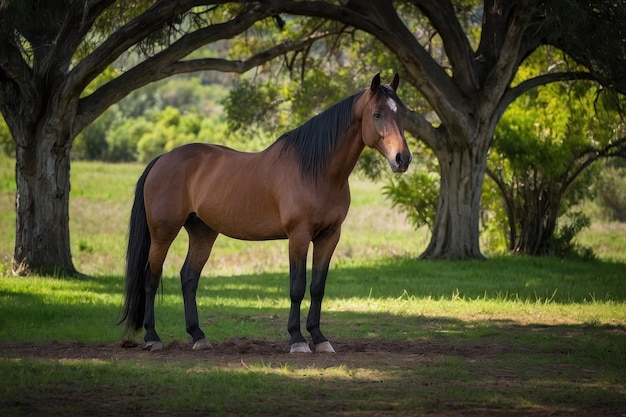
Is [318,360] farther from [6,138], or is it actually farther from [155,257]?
[6,138]

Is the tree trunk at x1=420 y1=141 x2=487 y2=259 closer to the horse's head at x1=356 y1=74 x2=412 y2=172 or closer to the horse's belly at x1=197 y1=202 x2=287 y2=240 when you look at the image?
the horse's belly at x1=197 y1=202 x2=287 y2=240

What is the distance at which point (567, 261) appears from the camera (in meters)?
19.8

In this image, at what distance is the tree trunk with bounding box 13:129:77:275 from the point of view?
51.9ft

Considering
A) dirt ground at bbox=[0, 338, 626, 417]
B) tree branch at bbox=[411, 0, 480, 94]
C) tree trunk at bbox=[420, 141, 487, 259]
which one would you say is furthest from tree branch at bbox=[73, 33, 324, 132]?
dirt ground at bbox=[0, 338, 626, 417]

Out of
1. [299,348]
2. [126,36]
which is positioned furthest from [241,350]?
[126,36]

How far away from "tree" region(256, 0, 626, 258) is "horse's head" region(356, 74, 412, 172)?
798cm

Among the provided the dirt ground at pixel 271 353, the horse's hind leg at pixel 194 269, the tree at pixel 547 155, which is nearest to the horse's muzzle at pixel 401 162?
the dirt ground at pixel 271 353

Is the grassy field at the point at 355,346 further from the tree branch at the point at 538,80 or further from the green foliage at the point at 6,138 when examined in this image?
the green foliage at the point at 6,138

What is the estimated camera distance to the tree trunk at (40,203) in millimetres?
15820

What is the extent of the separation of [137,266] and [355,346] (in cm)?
242

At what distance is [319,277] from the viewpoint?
9.04 meters

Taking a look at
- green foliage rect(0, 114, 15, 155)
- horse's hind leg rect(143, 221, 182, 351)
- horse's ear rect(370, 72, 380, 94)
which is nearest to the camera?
horse's ear rect(370, 72, 380, 94)

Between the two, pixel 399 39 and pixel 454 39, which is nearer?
pixel 399 39

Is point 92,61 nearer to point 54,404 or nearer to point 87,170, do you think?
point 54,404
